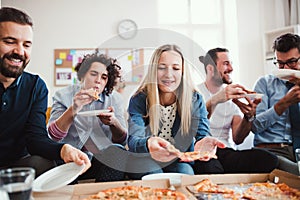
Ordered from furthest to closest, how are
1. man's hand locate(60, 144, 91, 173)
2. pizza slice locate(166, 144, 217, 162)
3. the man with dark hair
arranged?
the man with dark hair
pizza slice locate(166, 144, 217, 162)
man's hand locate(60, 144, 91, 173)

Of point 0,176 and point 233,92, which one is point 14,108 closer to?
point 0,176

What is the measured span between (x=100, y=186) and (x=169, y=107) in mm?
495

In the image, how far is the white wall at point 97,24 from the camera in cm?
307

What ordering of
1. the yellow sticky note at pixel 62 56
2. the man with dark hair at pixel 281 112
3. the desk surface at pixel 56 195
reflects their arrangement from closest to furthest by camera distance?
1. the desk surface at pixel 56 195
2. the man with dark hair at pixel 281 112
3. the yellow sticky note at pixel 62 56

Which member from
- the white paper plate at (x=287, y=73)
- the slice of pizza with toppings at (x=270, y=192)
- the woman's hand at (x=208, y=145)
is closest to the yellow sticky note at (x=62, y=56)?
the woman's hand at (x=208, y=145)

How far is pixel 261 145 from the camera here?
1.65 meters

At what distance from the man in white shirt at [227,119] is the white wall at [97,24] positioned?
146 cm

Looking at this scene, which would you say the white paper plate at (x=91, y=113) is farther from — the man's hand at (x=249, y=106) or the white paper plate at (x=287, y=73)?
the white paper plate at (x=287, y=73)

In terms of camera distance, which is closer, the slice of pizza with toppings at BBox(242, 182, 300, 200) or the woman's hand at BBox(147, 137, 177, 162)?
the slice of pizza with toppings at BBox(242, 182, 300, 200)

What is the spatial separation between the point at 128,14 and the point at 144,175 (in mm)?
2188

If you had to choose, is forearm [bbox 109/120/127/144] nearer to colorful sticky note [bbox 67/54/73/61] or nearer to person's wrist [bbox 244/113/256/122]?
person's wrist [bbox 244/113/256/122]

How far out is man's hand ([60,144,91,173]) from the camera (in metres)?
1.09

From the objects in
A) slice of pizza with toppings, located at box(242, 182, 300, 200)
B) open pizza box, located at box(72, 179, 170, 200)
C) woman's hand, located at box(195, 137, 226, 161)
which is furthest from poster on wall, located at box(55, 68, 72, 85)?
slice of pizza with toppings, located at box(242, 182, 300, 200)

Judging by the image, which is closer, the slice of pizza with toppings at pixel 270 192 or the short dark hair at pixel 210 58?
the slice of pizza with toppings at pixel 270 192
